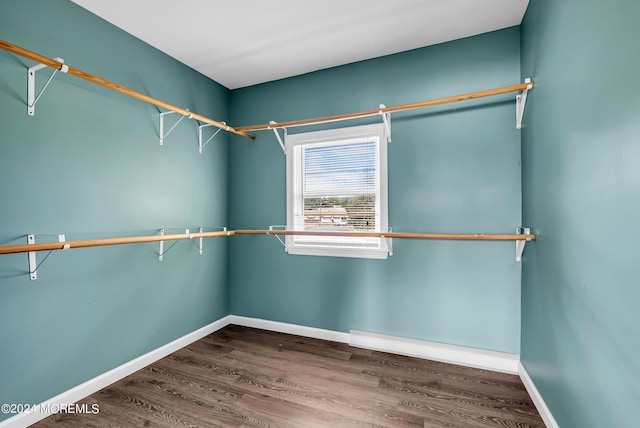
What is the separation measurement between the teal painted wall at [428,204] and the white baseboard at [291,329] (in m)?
0.06

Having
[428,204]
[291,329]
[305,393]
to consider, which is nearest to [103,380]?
[305,393]

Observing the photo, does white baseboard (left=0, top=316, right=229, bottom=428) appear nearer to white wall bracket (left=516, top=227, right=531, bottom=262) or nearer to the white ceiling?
the white ceiling

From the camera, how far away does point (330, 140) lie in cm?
291

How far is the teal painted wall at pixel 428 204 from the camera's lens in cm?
231

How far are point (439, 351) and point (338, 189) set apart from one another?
1.64 meters

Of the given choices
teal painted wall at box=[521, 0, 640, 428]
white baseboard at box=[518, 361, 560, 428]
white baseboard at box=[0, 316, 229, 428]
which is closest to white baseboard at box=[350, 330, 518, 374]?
white baseboard at box=[518, 361, 560, 428]

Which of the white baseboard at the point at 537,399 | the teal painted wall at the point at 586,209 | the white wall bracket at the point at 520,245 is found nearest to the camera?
the teal painted wall at the point at 586,209

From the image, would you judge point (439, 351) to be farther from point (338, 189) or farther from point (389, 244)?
point (338, 189)

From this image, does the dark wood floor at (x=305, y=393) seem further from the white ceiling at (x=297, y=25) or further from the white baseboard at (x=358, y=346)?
the white ceiling at (x=297, y=25)

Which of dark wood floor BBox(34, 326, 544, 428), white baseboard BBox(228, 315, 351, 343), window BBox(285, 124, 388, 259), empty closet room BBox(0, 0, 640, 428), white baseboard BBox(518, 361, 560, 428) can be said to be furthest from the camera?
white baseboard BBox(228, 315, 351, 343)

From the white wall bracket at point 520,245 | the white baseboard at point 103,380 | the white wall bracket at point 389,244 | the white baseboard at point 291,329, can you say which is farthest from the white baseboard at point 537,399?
the white baseboard at point 103,380

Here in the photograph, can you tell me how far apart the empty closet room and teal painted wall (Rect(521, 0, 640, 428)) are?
13 mm

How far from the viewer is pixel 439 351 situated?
8.04ft

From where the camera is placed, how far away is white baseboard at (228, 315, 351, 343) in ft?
9.38
